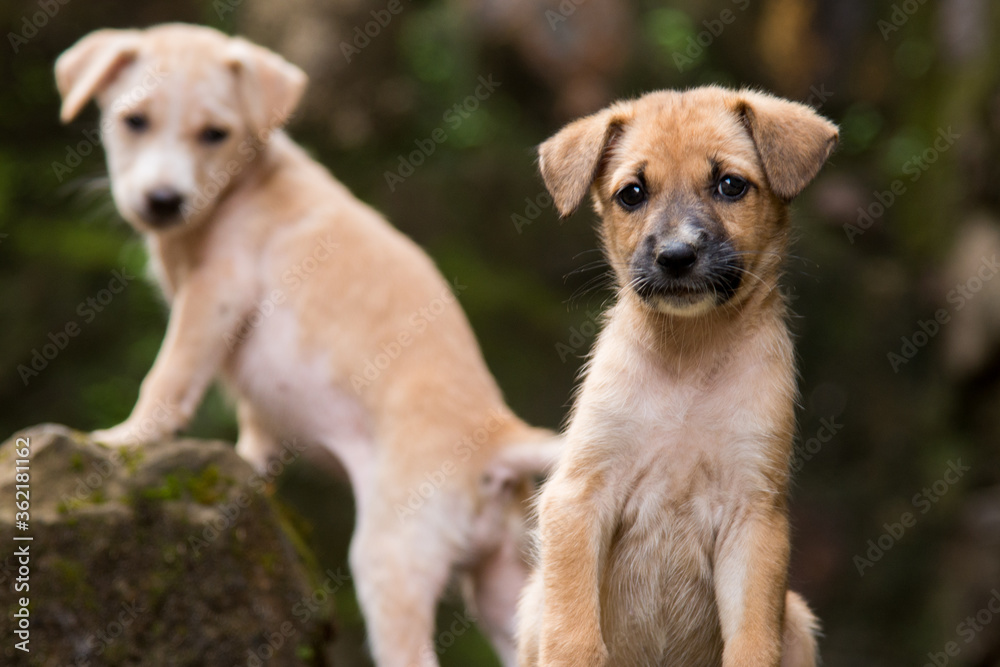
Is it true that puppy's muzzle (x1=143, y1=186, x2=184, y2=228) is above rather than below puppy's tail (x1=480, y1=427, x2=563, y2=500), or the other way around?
above

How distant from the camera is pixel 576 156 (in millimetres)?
4266

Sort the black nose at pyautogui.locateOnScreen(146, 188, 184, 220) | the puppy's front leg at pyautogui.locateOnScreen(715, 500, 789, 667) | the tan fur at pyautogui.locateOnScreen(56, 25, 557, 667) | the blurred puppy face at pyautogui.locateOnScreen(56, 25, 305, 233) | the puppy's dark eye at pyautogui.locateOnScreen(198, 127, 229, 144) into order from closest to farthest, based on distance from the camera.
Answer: the puppy's front leg at pyautogui.locateOnScreen(715, 500, 789, 667)
the tan fur at pyautogui.locateOnScreen(56, 25, 557, 667)
the black nose at pyautogui.locateOnScreen(146, 188, 184, 220)
the blurred puppy face at pyautogui.locateOnScreen(56, 25, 305, 233)
the puppy's dark eye at pyautogui.locateOnScreen(198, 127, 229, 144)

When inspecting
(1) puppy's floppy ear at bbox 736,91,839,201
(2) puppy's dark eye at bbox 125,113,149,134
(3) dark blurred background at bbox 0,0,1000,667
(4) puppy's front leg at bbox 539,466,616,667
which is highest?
(1) puppy's floppy ear at bbox 736,91,839,201

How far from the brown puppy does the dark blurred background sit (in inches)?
193

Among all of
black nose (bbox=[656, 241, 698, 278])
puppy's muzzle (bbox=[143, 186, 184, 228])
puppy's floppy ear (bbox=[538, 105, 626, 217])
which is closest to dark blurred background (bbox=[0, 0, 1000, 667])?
Answer: puppy's muzzle (bbox=[143, 186, 184, 228])

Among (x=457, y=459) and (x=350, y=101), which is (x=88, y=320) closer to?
(x=350, y=101)

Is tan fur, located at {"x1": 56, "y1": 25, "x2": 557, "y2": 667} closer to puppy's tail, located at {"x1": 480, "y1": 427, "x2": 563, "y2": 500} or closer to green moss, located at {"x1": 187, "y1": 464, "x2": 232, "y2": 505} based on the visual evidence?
puppy's tail, located at {"x1": 480, "y1": 427, "x2": 563, "y2": 500}

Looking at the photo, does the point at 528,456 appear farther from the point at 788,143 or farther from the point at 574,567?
the point at 788,143

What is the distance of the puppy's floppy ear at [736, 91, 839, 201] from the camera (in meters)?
3.95

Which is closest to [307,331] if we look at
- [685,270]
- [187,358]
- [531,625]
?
[187,358]

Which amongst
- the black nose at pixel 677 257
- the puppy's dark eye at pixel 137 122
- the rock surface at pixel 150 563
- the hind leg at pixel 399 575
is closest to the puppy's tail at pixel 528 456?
the hind leg at pixel 399 575

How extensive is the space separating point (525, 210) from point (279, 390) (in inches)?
157

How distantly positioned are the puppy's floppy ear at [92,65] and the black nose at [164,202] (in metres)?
0.72

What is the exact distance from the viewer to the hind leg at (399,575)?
207 inches
